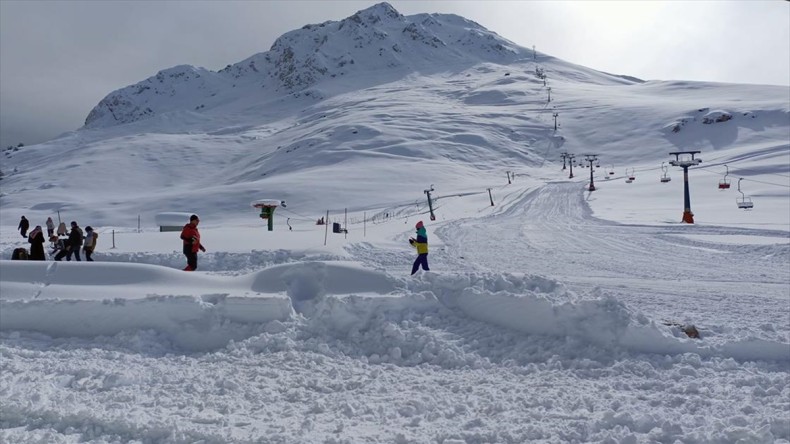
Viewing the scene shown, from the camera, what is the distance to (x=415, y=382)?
757cm

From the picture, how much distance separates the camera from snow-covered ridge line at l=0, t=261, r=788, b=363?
28.1 feet

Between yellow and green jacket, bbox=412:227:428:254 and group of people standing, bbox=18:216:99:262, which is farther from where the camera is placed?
group of people standing, bbox=18:216:99:262

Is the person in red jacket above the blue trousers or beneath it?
above

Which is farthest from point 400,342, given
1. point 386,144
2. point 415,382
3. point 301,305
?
point 386,144

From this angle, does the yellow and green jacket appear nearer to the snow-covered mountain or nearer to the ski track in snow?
the ski track in snow

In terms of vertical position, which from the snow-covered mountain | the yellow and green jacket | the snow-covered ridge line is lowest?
the snow-covered ridge line

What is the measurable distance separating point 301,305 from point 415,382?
117 inches

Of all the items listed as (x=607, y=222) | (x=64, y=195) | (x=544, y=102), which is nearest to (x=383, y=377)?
(x=607, y=222)

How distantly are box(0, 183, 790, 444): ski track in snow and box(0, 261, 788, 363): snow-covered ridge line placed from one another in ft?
0.19

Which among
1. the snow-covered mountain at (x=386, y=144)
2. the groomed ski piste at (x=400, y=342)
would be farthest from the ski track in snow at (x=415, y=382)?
the snow-covered mountain at (x=386, y=144)

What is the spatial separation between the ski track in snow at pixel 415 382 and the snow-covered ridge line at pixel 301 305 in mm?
57

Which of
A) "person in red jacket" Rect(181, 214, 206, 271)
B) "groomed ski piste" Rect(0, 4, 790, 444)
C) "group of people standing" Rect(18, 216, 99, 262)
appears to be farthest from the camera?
"group of people standing" Rect(18, 216, 99, 262)

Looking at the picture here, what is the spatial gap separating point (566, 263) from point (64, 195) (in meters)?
87.7

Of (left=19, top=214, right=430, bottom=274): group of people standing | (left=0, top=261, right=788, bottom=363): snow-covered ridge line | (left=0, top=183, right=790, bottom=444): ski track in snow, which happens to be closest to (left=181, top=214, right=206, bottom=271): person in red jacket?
(left=19, top=214, right=430, bottom=274): group of people standing
